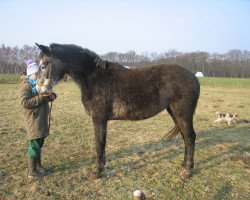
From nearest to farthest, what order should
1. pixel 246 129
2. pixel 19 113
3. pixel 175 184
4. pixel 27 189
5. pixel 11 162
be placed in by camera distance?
pixel 27 189 < pixel 175 184 < pixel 11 162 < pixel 246 129 < pixel 19 113

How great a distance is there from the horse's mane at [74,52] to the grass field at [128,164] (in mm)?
2282

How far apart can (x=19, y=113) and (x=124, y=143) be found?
5.77m

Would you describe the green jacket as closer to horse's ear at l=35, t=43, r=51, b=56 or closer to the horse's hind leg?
horse's ear at l=35, t=43, r=51, b=56

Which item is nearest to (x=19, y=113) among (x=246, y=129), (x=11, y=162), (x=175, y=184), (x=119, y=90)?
(x=11, y=162)

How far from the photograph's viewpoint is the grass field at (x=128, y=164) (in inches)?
173

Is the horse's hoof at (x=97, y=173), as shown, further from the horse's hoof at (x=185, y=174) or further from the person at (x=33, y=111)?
the horse's hoof at (x=185, y=174)

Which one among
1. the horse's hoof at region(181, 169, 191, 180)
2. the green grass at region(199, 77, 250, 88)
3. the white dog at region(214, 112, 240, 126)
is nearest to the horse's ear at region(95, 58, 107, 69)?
the horse's hoof at region(181, 169, 191, 180)

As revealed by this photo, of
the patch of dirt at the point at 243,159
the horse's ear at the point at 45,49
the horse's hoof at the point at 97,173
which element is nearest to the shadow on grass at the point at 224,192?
the patch of dirt at the point at 243,159

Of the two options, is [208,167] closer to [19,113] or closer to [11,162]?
[11,162]

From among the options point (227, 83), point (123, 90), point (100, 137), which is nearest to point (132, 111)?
point (123, 90)

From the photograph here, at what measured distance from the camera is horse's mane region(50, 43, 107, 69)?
4.64m

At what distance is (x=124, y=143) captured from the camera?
699cm

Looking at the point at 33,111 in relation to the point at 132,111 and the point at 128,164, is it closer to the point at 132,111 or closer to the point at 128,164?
the point at 132,111

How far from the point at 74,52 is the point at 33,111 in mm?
1384
